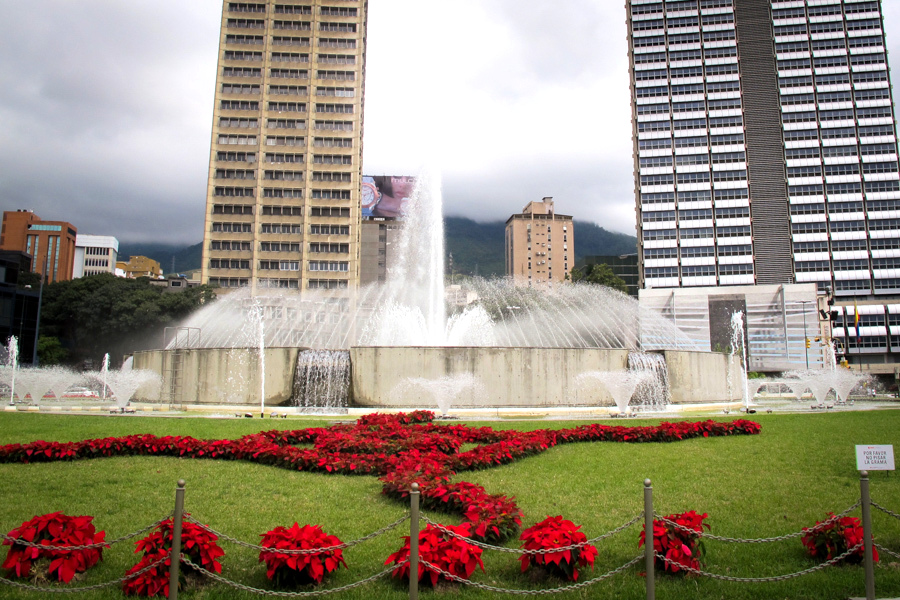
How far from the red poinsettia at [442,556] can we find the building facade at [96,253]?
172 metres

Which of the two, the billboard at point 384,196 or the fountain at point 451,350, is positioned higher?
the billboard at point 384,196

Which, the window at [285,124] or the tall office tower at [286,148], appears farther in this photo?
the window at [285,124]

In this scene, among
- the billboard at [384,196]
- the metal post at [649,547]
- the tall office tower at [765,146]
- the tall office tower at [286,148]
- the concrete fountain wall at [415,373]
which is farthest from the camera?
the billboard at [384,196]

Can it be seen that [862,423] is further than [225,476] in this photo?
Yes

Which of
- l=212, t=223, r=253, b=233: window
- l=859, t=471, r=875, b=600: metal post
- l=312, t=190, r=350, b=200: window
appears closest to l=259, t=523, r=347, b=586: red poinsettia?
l=859, t=471, r=875, b=600: metal post

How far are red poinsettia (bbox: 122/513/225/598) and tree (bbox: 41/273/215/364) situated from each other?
211ft

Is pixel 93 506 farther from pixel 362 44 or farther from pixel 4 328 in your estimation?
pixel 362 44

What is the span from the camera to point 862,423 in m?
17.5

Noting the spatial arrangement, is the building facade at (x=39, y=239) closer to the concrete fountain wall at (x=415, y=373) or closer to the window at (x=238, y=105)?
the window at (x=238, y=105)

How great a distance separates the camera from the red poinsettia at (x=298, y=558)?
4750 millimetres

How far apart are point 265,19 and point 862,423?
301 ft

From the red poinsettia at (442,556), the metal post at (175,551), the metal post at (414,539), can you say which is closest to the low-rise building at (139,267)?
the metal post at (175,551)

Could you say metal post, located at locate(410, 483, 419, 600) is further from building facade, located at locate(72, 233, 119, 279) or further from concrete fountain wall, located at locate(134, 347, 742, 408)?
building facade, located at locate(72, 233, 119, 279)

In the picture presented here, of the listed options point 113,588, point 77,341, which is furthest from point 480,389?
point 77,341
